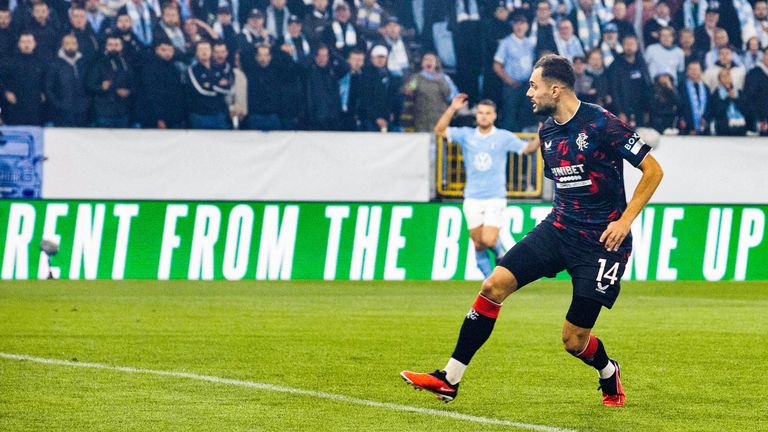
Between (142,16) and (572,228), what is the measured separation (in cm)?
1302

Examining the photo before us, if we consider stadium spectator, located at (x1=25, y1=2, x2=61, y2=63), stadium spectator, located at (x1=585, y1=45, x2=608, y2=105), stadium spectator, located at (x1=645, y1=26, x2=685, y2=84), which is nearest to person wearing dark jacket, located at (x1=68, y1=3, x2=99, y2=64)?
stadium spectator, located at (x1=25, y1=2, x2=61, y2=63)

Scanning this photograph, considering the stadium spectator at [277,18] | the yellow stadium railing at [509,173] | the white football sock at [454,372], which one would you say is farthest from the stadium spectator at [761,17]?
the white football sock at [454,372]

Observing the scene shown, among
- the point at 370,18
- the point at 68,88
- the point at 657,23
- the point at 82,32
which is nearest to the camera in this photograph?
the point at 68,88

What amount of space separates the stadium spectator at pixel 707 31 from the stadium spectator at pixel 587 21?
4.97ft

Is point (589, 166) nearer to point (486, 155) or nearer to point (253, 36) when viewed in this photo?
point (486, 155)

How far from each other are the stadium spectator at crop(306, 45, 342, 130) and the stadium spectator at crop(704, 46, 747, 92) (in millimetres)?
5579

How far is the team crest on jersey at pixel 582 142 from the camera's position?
7.65 metres

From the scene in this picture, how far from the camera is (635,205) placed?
745 cm

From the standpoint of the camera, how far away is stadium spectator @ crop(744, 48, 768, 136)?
67.6ft

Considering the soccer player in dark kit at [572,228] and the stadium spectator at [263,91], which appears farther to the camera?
the stadium spectator at [263,91]

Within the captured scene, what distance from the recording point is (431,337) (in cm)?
1182

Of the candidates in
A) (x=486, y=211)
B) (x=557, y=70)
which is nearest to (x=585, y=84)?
(x=486, y=211)

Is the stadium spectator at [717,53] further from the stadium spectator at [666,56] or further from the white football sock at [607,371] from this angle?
A: the white football sock at [607,371]

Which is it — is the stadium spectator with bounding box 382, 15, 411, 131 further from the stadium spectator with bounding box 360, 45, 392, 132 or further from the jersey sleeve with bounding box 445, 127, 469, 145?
the jersey sleeve with bounding box 445, 127, 469, 145
